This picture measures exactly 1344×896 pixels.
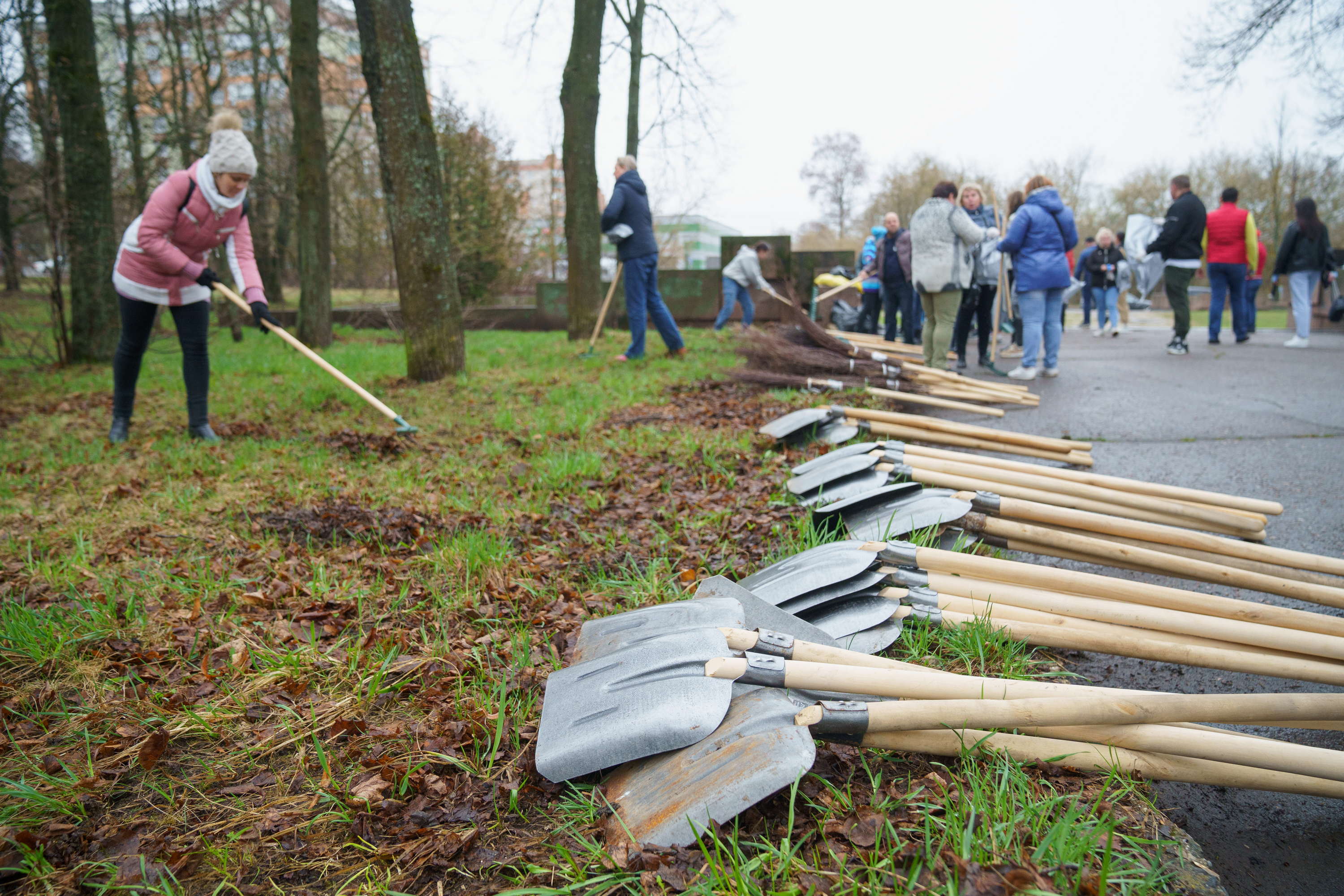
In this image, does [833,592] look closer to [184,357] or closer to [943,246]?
[184,357]

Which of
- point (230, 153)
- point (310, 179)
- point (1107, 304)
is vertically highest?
point (310, 179)

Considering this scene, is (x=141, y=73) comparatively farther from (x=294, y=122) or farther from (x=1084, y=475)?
(x=1084, y=475)

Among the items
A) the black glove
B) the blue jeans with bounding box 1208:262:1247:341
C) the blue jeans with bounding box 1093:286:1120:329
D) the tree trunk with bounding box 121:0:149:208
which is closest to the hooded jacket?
the blue jeans with bounding box 1208:262:1247:341

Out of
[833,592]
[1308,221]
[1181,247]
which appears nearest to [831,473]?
[833,592]

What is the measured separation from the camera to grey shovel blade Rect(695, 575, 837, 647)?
6.53 feet

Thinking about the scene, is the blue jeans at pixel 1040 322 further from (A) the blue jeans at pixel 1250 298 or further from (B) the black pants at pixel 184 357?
(B) the black pants at pixel 184 357

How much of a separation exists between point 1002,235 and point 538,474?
8411 millimetres

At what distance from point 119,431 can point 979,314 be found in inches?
341

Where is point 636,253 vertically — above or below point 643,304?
above

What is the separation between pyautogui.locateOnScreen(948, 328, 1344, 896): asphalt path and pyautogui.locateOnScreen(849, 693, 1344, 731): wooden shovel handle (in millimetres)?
272

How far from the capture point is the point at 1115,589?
2094 mm

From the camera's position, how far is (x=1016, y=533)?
249 cm

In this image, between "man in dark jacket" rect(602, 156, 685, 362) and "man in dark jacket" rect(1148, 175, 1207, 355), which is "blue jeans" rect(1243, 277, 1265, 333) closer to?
"man in dark jacket" rect(1148, 175, 1207, 355)

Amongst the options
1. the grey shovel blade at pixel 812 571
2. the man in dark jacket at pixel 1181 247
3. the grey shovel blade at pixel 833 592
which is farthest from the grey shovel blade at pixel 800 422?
the man in dark jacket at pixel 1181 247
